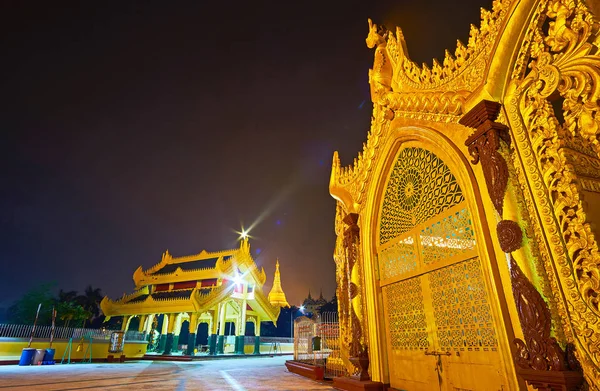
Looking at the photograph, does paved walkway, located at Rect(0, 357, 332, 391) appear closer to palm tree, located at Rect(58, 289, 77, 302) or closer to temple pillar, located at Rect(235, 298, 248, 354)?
temple pillar, located at Rect(235, 298, 248, 354)

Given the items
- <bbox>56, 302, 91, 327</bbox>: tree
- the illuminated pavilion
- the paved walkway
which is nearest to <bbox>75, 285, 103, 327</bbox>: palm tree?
<bbox>56, 302, 91, 327</bbox>: tree

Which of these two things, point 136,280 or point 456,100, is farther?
point 136,280

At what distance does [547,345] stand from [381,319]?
3516mm

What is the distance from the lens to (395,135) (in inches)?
233

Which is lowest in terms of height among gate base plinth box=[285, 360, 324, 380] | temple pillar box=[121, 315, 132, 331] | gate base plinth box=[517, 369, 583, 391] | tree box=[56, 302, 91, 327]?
gate base plinth box=[285, 360, 324, 380]

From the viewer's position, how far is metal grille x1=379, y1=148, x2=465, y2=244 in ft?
15.4

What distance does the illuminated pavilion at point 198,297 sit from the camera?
2144 centimetres

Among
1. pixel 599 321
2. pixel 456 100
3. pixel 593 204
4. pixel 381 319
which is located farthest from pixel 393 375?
pixel 456 100

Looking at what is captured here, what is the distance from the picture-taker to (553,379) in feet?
8.23

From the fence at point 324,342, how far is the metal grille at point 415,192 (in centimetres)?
417

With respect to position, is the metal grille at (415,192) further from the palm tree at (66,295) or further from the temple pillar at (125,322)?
the palm tree at (66,295)

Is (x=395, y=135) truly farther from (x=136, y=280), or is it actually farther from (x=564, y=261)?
(x=136, y=280)

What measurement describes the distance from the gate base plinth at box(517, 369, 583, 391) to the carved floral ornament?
0.32 ft

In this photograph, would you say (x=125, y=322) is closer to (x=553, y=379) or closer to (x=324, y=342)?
(x=324, y=342)
